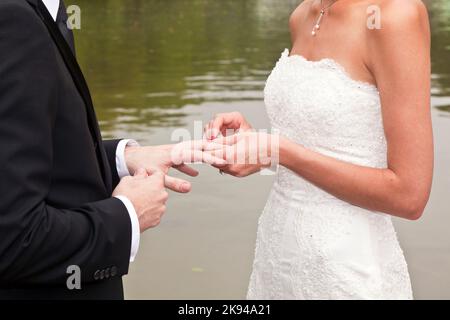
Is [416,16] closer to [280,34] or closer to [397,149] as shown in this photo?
[397,149]

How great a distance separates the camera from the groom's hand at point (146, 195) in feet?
6.92

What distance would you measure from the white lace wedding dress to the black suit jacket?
973mm

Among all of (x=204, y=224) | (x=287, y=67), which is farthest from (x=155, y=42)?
(x=287, y=67)

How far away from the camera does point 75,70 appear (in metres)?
1.98

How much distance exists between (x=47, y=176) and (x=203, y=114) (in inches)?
331

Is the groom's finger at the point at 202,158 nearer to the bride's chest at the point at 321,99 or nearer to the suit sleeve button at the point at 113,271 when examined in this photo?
the bride's chest at the point at 321,99

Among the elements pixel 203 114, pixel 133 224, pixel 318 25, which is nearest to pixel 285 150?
pixel 318 25

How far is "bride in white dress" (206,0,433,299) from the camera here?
2.44 meters

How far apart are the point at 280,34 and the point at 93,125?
18.3 metres

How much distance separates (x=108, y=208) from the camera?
1994mm

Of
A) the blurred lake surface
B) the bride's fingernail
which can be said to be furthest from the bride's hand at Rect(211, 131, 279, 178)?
the blurred lake surface

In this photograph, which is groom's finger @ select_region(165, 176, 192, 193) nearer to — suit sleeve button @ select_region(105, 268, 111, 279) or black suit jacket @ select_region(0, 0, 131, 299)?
black suit jacket @ select_region(0, 0, 131, 299)

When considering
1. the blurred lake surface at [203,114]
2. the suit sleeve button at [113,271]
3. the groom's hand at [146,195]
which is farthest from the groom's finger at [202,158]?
the blurred lake surface at [203,114]

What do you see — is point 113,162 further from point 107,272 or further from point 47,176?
point 47,176
